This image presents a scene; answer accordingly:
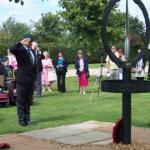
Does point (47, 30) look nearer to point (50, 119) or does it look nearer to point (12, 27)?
point (12, 27)

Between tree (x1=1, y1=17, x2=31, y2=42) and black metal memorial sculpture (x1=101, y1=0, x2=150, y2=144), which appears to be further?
tree (x1=1, y1=17, x2=31, y2=42)

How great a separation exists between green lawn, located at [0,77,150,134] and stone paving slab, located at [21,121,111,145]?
635mm

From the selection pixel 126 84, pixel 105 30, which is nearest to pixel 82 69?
pixel 105 30

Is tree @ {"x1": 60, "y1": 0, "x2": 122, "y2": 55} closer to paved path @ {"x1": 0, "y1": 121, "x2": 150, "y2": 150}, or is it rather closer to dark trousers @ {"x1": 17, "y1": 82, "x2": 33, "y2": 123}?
dark trousers @ {"x1": 17, "y1": 82, "x2": 33, "y2": 123}

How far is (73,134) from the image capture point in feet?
35.9

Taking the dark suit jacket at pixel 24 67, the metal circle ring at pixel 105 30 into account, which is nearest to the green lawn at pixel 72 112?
the dark suit jacket at pixel 24 67

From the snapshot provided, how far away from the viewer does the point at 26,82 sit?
41.2 ft

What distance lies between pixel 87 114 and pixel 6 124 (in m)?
2.54

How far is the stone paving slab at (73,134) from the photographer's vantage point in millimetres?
10227

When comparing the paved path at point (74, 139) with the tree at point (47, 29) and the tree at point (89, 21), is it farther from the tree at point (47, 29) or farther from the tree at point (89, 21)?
the tree at point (47, 29)

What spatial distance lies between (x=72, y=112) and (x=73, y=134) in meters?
3.93

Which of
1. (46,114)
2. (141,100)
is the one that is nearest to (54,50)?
(141,100)

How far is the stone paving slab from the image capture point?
403 inches

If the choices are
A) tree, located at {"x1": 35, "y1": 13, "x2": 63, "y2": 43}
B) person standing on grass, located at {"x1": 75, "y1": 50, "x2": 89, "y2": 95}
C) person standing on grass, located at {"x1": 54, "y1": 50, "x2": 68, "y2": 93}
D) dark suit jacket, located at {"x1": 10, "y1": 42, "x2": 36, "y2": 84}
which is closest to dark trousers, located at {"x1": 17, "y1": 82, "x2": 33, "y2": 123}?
dark suit jacket, located at {"x1": 10, "y1": 42, "x2": 36, "y2": 84}
